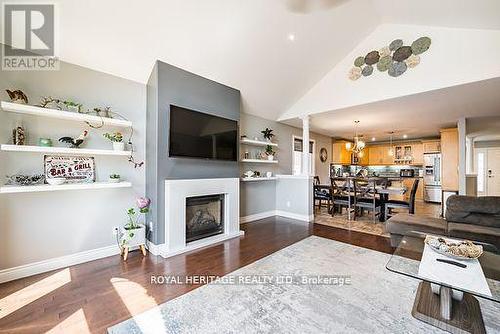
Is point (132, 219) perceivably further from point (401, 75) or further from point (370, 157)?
point (370, 157)

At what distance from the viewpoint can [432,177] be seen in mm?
7410

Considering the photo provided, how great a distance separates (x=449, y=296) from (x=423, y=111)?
3.97 m

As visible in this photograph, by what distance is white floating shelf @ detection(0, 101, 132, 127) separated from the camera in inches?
84.5

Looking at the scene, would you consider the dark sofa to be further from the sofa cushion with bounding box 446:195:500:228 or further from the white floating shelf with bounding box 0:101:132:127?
the white floating shelf with bounding box 0:101:132:127

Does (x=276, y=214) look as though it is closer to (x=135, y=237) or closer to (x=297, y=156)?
(x=297, y=156)

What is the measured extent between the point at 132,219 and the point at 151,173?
2.43 feet

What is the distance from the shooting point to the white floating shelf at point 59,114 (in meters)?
2.15

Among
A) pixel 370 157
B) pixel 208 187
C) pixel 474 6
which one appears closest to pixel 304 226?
pixel 208 187

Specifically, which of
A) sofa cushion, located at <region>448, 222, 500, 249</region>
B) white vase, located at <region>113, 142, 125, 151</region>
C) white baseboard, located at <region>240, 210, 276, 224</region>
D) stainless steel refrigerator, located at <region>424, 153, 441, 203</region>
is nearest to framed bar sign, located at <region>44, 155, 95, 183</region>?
white vase, located at <region>113, 142, 125, 151</region>

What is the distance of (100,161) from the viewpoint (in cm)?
285

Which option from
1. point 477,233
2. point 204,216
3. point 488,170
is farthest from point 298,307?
point 488,170

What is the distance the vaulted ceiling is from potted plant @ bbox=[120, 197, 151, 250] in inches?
72.6

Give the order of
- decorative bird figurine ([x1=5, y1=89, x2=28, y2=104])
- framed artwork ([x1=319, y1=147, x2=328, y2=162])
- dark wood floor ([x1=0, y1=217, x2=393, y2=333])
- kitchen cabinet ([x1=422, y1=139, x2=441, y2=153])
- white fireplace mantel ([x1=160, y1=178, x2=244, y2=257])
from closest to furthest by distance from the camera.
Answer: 1. dark wood floor ([x1=0, y1=217, x2=393, y2=333])
2. decorative bird figurine ([x1=5, y1=89, x2=28, y2=104])
3. white fireplace mantel ([x1=160, y1=178, x2=244, y2=257])
4. kitchen cabinet ([x1=422, y1=139, x2=441, y2=153])
5. framed artwork ([x1=319, y1=147, x2=328, y2=162])

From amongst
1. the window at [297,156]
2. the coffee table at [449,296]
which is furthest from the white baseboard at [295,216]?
the coffee table at [449,296]
